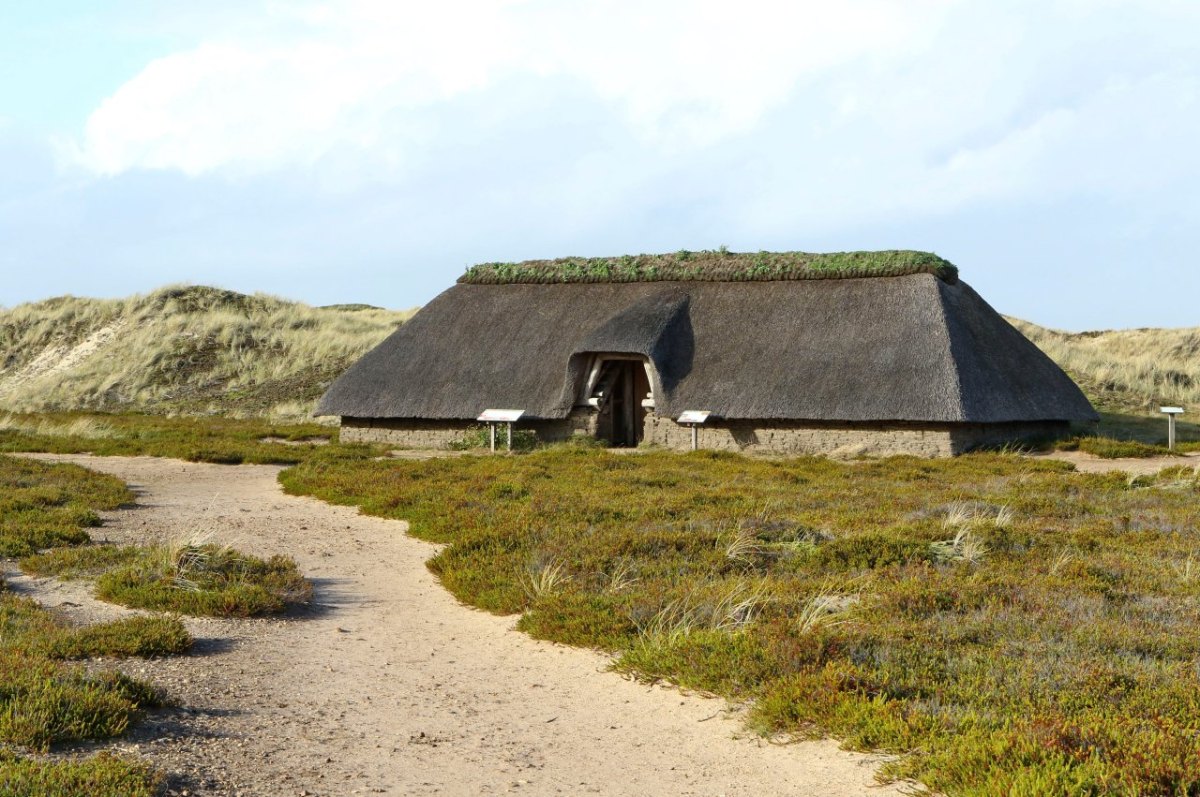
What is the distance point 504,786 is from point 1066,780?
2854 millimetres

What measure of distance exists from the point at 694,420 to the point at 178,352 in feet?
102

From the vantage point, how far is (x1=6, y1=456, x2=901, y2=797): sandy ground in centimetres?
616

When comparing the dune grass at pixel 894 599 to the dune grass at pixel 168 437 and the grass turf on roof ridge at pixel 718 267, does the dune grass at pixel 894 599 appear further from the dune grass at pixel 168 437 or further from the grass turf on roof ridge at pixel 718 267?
the grass turf on roof ridge at pixel 718 267

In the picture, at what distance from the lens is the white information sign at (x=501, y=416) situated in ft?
90.1

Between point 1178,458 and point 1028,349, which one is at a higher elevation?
point 1028,349

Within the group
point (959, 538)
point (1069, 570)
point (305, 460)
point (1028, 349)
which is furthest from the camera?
A: point (1028, 349)

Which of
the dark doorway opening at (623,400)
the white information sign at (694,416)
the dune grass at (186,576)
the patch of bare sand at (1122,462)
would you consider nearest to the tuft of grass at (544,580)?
the dune grass at (186,576)

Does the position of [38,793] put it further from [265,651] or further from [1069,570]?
[1069,570]

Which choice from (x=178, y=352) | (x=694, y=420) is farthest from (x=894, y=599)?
(x=178, y=352)

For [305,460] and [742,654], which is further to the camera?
[305,460]

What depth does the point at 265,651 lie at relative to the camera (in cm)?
894

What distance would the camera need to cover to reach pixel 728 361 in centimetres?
2767

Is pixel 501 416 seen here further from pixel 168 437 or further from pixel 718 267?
pixel 168 437

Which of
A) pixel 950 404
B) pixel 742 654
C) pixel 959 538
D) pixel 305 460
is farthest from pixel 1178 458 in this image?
pixel 742 654
